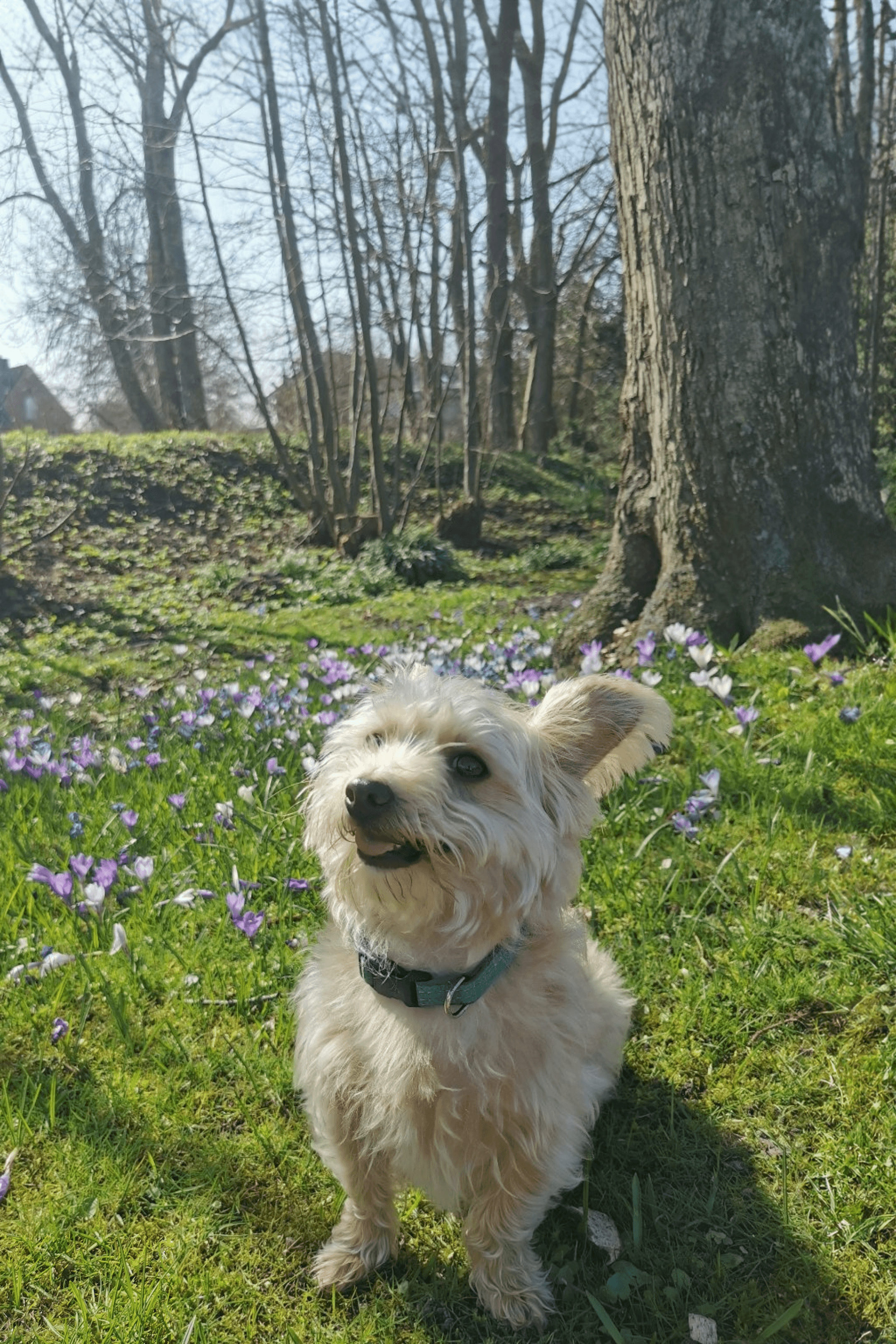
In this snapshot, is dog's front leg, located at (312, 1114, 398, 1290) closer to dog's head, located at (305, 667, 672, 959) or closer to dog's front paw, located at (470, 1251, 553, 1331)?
dog's front paw, located at (470, 1251, 553, 1331)

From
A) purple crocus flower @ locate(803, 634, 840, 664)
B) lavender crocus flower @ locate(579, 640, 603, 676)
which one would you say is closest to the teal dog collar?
lavender crocus flower @ locate(579, 640, 603, 676)

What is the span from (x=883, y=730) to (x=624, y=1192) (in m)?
2.29

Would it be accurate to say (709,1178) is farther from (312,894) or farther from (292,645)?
(292,645)

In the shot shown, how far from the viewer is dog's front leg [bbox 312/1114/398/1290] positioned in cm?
216

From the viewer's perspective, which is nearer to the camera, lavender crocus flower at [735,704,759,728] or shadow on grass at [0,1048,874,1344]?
→ shadow on grass at [0,1048,874,1344]

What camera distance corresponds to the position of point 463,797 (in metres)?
1.89

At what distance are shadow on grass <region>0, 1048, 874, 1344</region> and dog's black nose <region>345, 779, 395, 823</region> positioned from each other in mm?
1295

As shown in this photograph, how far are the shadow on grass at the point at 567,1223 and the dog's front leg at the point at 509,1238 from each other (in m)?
0.06

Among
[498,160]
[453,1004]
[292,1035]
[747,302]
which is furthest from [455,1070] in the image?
[498,160]

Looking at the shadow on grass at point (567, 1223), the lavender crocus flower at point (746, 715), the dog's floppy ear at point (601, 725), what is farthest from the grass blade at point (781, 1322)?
the lavender crocus flower at point (746, 715)

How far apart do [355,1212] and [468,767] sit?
1261mm

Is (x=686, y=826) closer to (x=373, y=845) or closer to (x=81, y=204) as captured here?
(x=373, y=845)

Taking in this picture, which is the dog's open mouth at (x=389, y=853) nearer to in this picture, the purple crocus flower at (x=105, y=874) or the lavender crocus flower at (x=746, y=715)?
the purple crocus flower at (x=105, y=874)

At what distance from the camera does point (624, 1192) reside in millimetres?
2375
